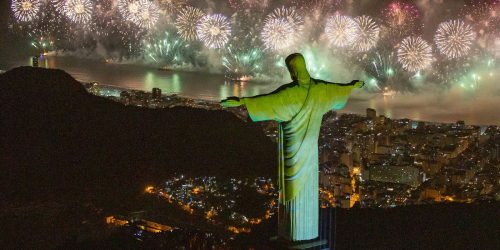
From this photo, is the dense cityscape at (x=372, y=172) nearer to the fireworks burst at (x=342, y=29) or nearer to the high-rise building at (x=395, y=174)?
the high-rise building at (x=395, y=174)

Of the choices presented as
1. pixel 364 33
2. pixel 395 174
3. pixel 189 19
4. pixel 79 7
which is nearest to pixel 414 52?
pixel 364 33

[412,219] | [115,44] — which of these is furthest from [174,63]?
[412,219]

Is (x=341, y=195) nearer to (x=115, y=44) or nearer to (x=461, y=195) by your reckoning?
(x=461, y=195)

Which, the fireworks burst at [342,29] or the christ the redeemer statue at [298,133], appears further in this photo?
the fireworks burst at [342,29]

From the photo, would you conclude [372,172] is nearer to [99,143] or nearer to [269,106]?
[99,143]

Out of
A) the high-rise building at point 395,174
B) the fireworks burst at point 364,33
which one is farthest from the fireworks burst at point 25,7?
the high-rise building at point 395,174

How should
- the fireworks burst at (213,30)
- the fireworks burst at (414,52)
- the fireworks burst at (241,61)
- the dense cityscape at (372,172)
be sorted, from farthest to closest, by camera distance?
the fireworks burst at (241,61)
the fireworks burst at (213,30)
the fireworks burst at (414,52)
the dense cityscape at (372,172)

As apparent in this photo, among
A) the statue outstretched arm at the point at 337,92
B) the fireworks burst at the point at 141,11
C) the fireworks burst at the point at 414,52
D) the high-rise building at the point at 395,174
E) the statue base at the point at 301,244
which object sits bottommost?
the high-rise building at the point at 395,174
